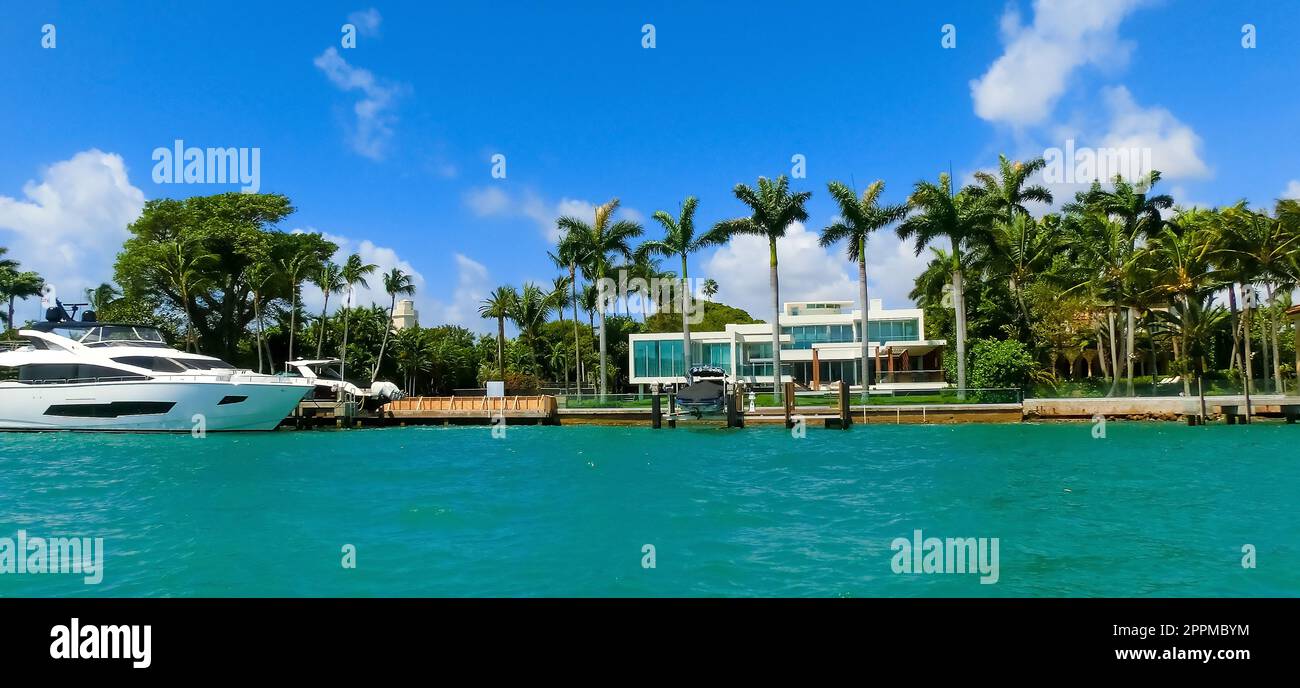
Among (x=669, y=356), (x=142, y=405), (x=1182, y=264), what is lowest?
(x=142, y=405)

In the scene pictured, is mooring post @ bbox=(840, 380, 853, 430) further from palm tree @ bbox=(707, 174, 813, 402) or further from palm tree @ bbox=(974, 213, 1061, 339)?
palm tree @ bbox=(974, 213, 1061, 339)

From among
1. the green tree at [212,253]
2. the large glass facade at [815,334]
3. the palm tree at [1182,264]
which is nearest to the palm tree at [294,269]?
the green tree at [212,253]

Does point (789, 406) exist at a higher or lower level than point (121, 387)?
lower

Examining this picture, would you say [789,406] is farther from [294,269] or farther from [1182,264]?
[294,269]

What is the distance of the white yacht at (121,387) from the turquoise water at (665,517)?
25.6 ft

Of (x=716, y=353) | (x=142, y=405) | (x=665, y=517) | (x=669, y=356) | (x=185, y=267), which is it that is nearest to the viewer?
(x=665, y=517)

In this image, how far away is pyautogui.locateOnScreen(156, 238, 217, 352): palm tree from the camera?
55094 mm

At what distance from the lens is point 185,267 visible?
183 feet

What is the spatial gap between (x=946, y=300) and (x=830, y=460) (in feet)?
134

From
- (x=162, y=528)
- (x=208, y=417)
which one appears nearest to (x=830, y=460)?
(x=162, y=528)

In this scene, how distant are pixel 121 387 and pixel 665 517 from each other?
109 feet

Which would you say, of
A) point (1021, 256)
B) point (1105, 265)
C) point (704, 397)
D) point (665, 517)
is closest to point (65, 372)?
point (704, 397)

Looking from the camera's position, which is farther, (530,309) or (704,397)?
(530,309)
